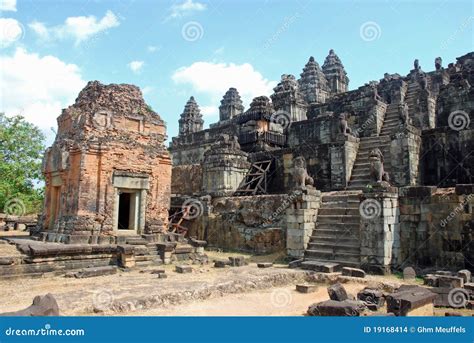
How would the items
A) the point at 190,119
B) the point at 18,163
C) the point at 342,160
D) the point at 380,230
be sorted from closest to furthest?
1. the point at 380,230
2. the point at 342,160
3. the point at 18,163
4. the point at 190,119

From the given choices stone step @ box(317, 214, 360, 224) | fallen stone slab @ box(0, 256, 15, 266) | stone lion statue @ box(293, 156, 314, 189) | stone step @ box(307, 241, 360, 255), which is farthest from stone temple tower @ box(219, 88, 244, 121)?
fallen stone slab @ box(0, 256, 15, 266)

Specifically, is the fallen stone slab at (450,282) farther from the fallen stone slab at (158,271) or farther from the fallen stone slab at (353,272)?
the fallen stone slab at (158,271)

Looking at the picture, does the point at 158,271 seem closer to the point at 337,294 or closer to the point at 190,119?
the point at 337,294

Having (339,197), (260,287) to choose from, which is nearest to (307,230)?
(339,197)

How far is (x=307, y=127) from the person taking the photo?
2555 centimetres

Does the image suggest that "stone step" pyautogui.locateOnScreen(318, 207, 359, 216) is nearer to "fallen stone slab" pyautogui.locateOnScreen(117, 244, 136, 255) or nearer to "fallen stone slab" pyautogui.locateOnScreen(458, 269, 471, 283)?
"fallen stone slab" pyautogui.locateOnScreen(458, 269, 471, 283)

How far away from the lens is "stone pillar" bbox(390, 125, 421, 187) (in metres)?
15.7

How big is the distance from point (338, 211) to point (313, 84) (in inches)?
1194

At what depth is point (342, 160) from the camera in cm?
1733

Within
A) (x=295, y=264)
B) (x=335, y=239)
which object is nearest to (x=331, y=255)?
(x=335, y=239)

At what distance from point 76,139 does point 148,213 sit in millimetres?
3696

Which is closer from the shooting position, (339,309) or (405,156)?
(339,309)

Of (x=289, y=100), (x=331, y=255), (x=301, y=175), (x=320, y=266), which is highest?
(x=289, y=100)

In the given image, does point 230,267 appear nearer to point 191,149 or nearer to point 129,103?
point 129,103
